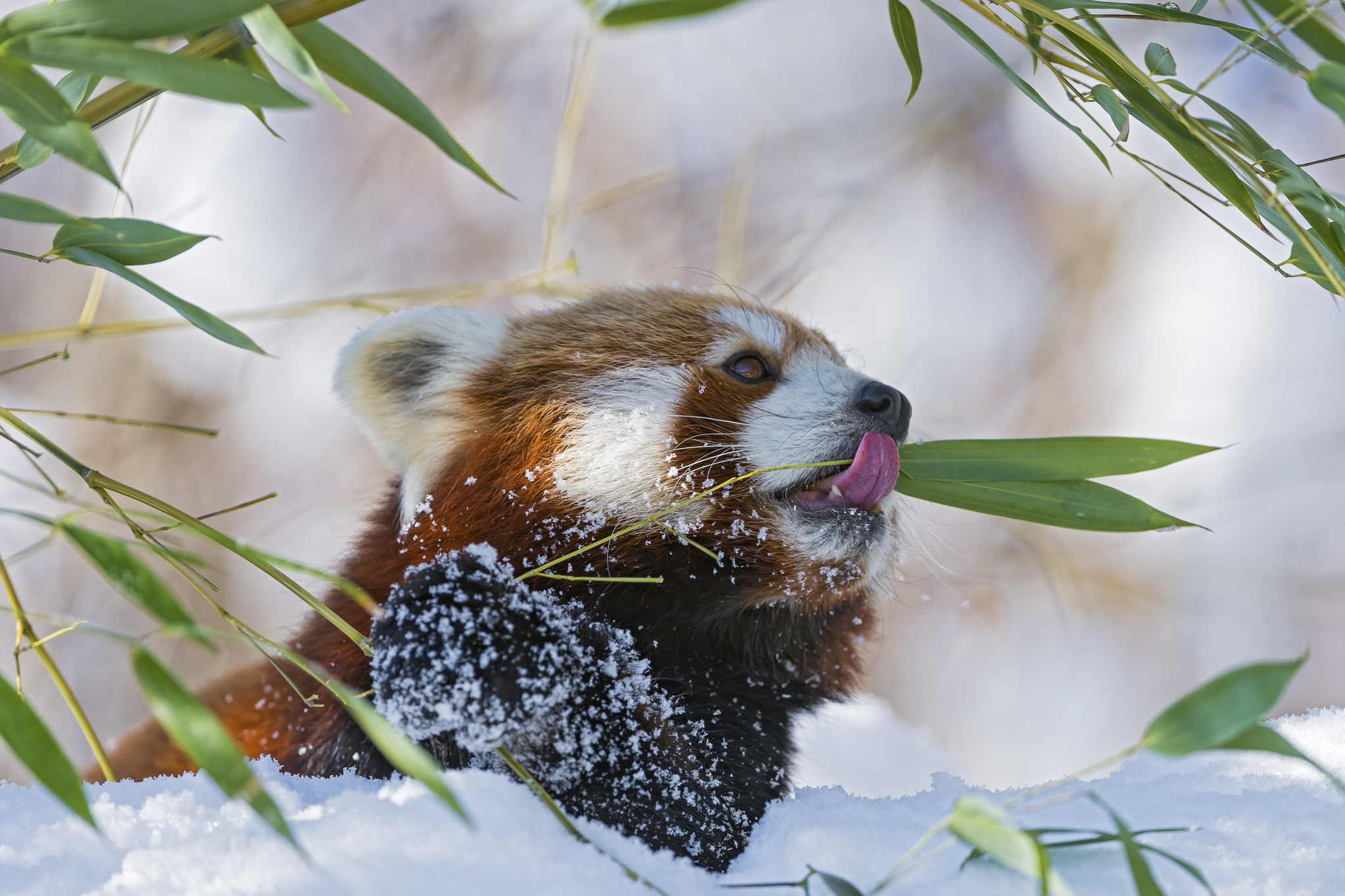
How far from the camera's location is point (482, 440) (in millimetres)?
1585

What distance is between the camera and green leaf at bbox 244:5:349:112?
851 millimetres

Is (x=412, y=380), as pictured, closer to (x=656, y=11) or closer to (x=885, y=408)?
(x=885, y=408)

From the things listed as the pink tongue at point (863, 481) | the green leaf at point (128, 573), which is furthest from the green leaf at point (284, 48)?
the pink tongue at point (863, 481)

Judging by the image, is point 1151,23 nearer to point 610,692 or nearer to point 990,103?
point 990,103

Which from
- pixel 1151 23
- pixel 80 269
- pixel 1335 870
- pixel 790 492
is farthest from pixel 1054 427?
pixel 80 269

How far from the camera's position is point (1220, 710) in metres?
0.76

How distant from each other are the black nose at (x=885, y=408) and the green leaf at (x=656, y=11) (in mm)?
859

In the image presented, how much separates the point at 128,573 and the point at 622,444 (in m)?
0.80

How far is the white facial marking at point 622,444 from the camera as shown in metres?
1.44

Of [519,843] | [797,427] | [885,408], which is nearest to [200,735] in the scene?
[519,843]

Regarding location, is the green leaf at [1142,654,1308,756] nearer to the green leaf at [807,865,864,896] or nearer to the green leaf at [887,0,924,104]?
the green leaf at [807,865,864,896]

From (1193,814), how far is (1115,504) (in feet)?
1.34

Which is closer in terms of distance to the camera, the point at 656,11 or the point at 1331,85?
the point at 656,11

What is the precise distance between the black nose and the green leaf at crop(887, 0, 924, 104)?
50 cm
